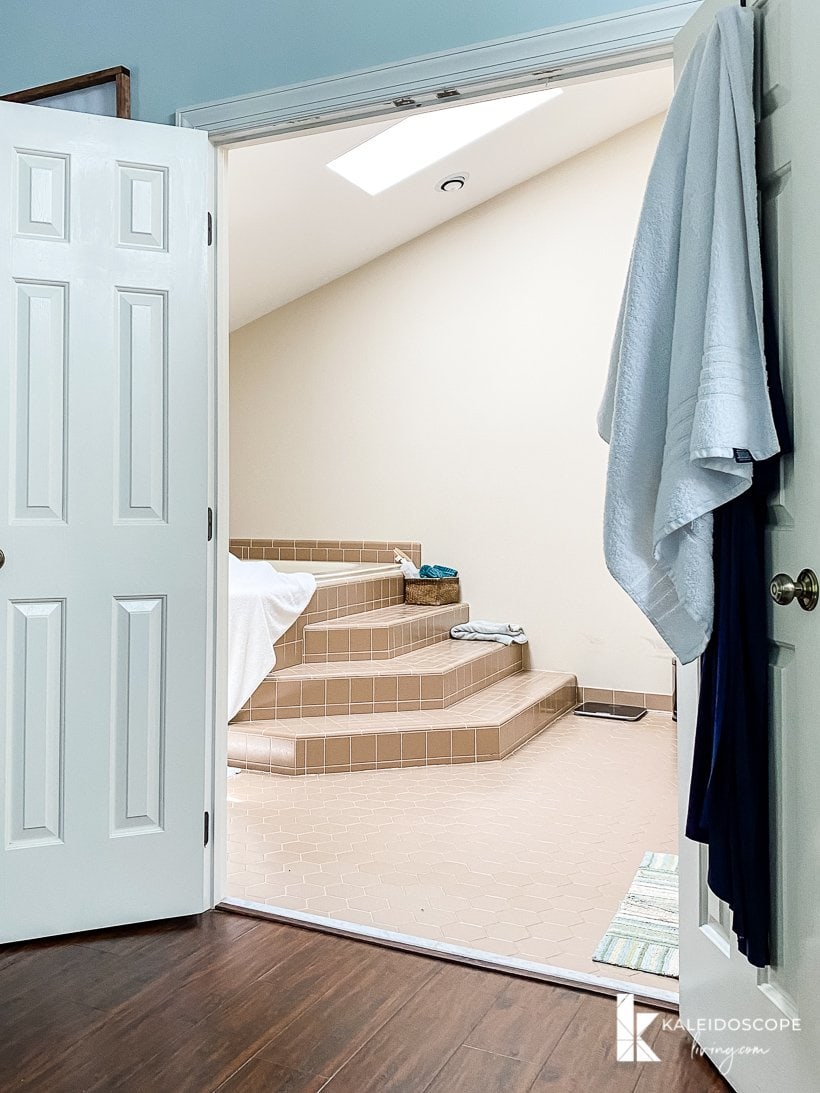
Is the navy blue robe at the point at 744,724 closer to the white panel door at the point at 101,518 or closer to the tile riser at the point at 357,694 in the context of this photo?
the white panel door at the point at 101,518

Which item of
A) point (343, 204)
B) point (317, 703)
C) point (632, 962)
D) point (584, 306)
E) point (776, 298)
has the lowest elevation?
point (632, 962)

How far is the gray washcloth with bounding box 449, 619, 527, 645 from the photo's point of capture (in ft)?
16.8

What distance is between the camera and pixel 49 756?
2.24 metres

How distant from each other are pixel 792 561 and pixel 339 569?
4.02m

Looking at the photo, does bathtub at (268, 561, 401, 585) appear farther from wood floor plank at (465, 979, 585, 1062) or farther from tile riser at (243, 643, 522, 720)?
wood floor plank at (465, 979, 585, 1062)

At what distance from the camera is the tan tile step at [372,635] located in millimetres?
4402

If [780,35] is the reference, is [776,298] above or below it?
below

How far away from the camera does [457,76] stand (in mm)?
2094

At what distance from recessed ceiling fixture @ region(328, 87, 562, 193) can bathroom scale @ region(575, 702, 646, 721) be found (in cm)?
291

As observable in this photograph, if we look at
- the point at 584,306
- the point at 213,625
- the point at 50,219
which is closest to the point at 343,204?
the point at 584,306

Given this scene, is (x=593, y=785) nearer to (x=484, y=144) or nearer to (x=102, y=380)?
(x=102, y=380)

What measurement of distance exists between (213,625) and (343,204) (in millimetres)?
2968

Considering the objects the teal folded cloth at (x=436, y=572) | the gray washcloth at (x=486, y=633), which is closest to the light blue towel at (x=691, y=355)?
the gray washcloth at (x=486, y=633)

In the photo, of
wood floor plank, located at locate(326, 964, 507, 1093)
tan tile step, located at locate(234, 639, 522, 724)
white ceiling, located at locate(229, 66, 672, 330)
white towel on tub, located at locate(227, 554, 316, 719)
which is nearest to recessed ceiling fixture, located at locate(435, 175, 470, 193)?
white ceiling, located at locate(229, 66, 672, 330)
